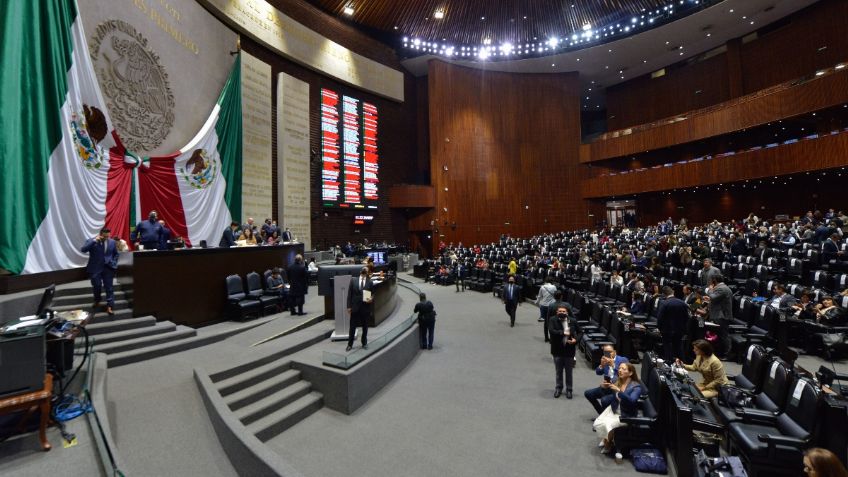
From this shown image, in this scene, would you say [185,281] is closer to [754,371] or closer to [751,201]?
[754,371]

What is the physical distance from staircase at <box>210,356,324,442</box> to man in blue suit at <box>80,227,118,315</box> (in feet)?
9.75

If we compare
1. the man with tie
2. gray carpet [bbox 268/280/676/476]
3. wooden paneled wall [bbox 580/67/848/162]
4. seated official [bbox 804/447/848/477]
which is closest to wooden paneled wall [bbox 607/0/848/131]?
wooden paneled wall [bbox 580/67/848/162]

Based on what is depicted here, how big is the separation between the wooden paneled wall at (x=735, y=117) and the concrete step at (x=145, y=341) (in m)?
23.9

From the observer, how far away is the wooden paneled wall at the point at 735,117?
16719 millimetres

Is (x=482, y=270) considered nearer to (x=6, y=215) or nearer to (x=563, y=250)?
(x=563, y=250)

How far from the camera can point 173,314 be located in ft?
24.5

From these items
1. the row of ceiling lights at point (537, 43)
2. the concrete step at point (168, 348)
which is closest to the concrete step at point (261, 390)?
the concrete step at point (168, 348)

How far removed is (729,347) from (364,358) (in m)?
5.76

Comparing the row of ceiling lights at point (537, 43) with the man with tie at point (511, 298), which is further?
the row of ceiling lights at point (537, 43)

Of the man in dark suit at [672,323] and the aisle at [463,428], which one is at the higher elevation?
the man in dark suit at [672,323]

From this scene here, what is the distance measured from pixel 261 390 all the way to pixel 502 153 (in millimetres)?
23874

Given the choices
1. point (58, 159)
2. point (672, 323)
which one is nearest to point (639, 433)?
point (672, 323)

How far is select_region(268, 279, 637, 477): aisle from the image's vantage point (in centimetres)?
405

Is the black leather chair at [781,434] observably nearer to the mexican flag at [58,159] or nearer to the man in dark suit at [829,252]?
the man in dark suit at [829,252]
